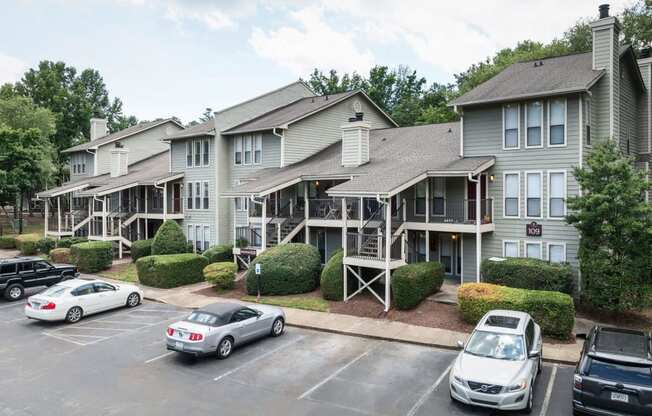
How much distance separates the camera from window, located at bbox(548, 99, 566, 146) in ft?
61.9

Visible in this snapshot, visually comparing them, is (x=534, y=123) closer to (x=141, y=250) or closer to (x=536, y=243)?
(x=536, y=243)

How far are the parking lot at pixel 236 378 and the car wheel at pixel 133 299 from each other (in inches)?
140

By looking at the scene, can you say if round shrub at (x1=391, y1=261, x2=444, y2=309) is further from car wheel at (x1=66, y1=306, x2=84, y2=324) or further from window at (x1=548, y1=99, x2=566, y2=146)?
car wheel at (x1=66, y1=306, x2=84, y2=324)

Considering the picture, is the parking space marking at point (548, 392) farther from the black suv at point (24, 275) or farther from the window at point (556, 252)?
the black suv at point (24, 275)

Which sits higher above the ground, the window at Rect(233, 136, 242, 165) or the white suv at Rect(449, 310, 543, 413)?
the window at Rect(233, 136, 242, 165)

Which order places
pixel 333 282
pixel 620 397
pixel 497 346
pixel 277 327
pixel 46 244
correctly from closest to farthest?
pixel 620 397
pixel 497 346
pixel 277 327
pixel 333 282
pixel 46 244

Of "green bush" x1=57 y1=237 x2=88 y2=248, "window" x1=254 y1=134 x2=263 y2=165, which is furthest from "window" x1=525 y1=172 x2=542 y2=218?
"green bush" x1=57 y1=237 x2=88 y2=248

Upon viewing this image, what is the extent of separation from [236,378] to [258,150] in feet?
63.4

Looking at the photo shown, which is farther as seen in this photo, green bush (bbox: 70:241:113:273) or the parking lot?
green bush (bbox: 70:241:113:273)

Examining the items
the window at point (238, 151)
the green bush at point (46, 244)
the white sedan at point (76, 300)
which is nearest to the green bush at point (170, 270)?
the white sedan at point (76, 300)

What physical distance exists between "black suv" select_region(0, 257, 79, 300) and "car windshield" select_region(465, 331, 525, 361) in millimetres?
20659

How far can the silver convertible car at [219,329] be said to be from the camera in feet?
43.2

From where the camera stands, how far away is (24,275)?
867 inches

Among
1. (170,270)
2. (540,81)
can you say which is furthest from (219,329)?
(540,81)
